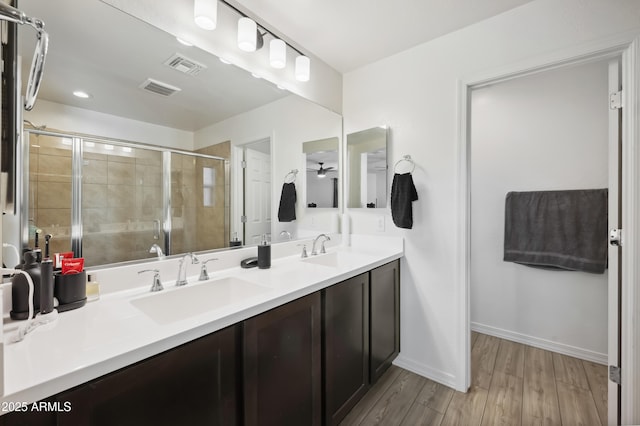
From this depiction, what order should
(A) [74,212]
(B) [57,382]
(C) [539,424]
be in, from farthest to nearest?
1. (C) [539,424]
2. (A) [74,212]
3. (B) [57,382]

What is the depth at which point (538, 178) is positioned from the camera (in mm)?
2381

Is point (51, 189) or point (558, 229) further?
point (558, 229)

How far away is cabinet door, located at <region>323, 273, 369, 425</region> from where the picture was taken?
1.37 meters

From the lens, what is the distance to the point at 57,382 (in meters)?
0.61

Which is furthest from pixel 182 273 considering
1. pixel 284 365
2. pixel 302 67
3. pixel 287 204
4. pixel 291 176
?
pixel 302 67

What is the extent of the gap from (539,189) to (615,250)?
1.14 metres

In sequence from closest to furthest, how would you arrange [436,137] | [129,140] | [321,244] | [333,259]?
1. [129,140]
2. [436,137]
3. [333,259]
4. [321,244]

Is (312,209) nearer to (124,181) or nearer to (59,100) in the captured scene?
(124,181)

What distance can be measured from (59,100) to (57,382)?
1.04 meters

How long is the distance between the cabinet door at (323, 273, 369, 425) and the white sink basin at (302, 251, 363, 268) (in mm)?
231

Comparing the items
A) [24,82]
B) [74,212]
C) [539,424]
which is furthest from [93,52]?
[539,424]

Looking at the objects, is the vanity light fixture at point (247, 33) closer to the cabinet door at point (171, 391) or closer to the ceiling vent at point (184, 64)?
the ceiling vent at point (184, 64)

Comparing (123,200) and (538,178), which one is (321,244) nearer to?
(123,200)

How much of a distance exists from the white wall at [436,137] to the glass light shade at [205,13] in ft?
4.30
